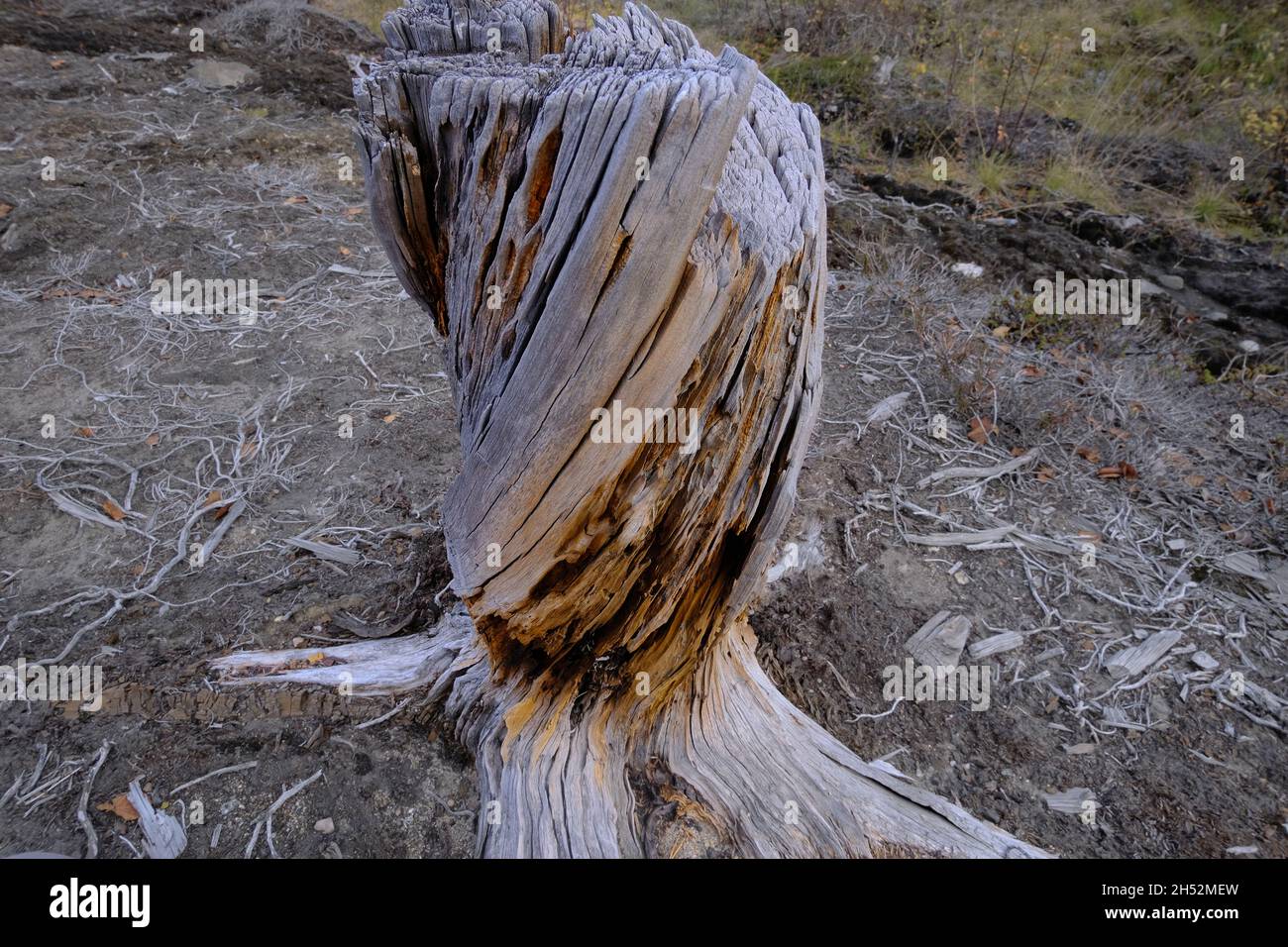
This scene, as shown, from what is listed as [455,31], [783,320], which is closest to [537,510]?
[783,320]

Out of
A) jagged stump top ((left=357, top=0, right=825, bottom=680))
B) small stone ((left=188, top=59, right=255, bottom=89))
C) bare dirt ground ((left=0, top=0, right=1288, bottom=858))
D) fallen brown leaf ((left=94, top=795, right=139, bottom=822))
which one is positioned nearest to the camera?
jagged stump top ((left=357, top=0, right=825, bottom=680))

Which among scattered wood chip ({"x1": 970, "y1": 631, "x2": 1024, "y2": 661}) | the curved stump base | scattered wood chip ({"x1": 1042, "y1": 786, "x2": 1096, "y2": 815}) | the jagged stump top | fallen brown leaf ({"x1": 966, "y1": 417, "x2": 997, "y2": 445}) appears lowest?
scattered wood chip ({"x1": 1042, "y1": 786, "x2": 1096, "y2": 815})

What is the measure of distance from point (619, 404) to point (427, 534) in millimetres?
1926

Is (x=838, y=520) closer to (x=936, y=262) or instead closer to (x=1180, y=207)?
(x=936, y=262)

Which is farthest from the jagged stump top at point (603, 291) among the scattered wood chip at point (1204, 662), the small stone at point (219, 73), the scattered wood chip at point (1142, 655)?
the small stone at point (219, 73)

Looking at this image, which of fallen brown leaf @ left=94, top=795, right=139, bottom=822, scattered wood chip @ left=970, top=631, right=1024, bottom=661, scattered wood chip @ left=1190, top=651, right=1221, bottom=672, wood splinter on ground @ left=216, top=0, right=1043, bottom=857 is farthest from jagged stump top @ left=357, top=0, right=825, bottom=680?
scattered wood chip @ left=1190, top=651, right=1221, bottom=672

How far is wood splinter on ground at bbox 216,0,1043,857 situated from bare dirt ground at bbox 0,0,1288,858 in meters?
0.45

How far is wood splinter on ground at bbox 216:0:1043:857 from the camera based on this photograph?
154 cm

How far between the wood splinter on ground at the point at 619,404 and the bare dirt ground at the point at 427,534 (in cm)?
45

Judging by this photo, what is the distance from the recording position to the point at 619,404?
1646 mm

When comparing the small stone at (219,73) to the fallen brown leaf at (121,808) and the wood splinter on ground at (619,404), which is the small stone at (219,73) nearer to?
the wood splinter on ground at (619,404)

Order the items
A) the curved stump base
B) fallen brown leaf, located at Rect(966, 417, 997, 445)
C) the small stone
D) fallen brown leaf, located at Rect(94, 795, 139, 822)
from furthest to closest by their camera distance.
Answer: the small stone, fallen brown leaf, located at Rect(966, 417, 997, 445), fallen brown leaf, located at Rect(94, 795, 139, 822), the curved stump base

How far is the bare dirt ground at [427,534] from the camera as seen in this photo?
242 cm

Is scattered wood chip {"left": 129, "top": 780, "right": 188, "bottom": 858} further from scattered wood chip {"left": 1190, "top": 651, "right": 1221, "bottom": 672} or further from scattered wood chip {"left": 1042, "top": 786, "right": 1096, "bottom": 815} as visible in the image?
scattered wood chip {"left": 1190, "top": 651, "right": 1221, "bottom": 672}
